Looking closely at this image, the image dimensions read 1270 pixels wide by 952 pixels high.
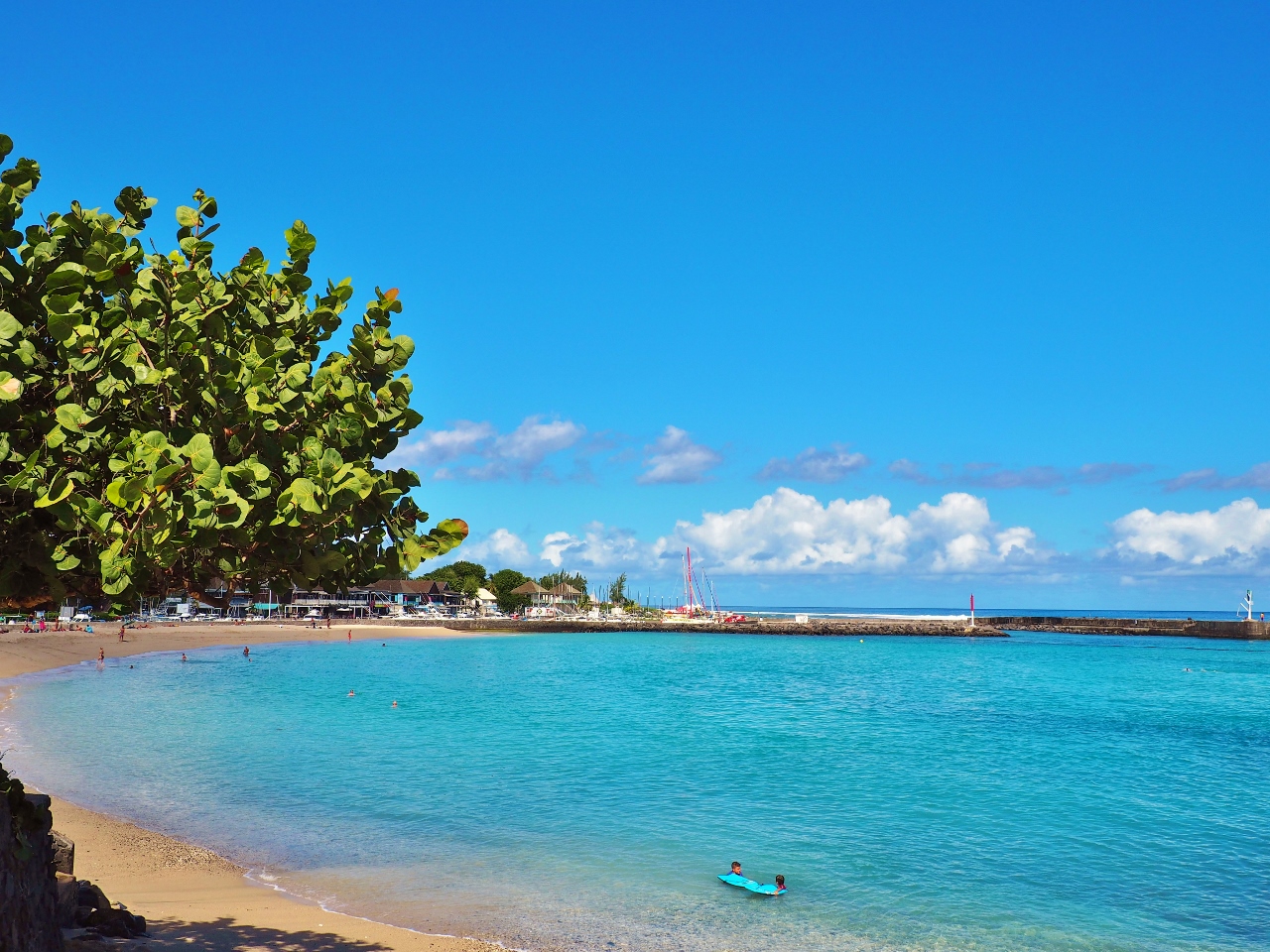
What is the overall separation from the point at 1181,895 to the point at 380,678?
60.2 m

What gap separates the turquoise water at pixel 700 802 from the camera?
18109 mm

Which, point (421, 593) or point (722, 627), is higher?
point (421, 593)

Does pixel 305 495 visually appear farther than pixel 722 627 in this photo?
No

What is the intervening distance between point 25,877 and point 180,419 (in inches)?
216

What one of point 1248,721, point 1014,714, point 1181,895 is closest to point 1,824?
point 1181,895

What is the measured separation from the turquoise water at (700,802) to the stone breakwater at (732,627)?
9615 centimetres

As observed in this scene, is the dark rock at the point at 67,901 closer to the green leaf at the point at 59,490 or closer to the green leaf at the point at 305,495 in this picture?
the green leaf at the point at 59,490

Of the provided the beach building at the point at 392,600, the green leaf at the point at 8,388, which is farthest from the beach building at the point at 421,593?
the green leaf at the point at 8,388

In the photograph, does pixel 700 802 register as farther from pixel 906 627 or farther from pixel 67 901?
pixel 906 627

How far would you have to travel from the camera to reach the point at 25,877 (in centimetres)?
857

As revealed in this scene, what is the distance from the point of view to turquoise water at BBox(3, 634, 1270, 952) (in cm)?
1811

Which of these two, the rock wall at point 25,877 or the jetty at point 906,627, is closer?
the rock wall at point 25,877

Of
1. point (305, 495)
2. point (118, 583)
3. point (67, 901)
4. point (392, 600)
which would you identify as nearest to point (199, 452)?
point (305, 495)

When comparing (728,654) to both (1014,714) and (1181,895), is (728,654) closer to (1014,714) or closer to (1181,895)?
(1014,714)
